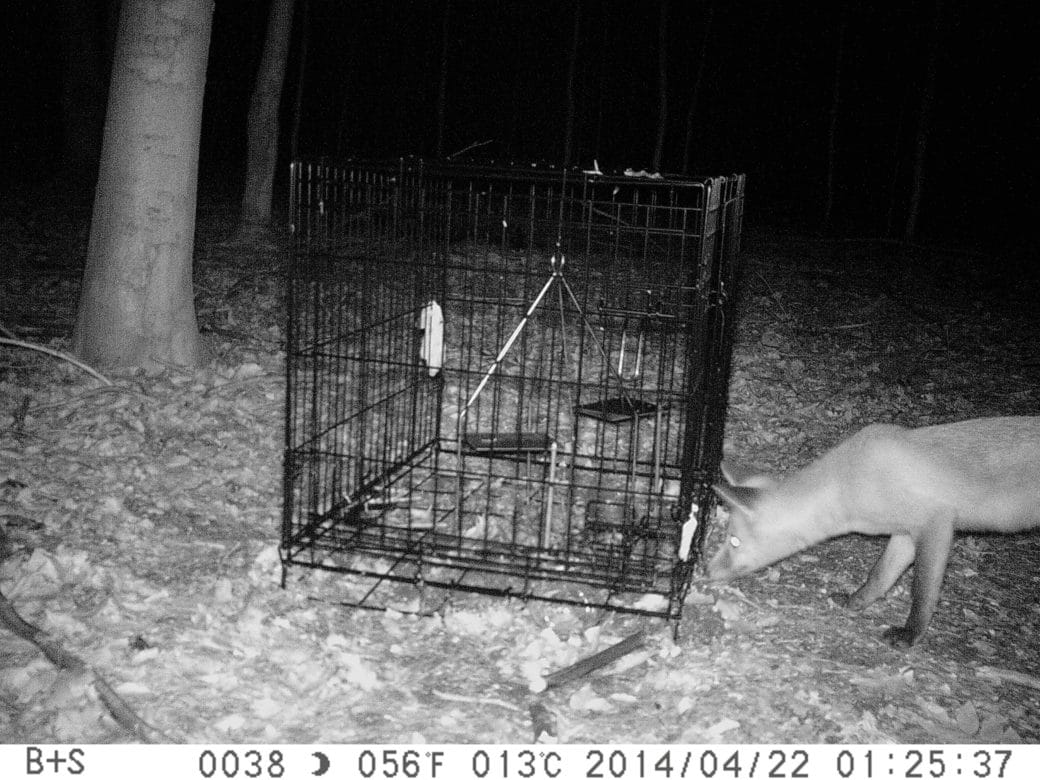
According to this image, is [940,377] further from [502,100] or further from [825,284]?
[502,100]

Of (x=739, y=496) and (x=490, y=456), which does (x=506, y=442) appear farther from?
(x=739, y=496)

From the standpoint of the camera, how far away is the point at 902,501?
5305 mm

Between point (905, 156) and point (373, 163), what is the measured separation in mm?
27769

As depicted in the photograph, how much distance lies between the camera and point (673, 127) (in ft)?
109

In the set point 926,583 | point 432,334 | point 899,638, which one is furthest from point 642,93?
point 899,638

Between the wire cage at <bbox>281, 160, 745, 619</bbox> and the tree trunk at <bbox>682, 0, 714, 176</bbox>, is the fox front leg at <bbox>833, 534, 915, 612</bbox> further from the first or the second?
the tree trunk at <bbox>682, 0, 714, 176</bbox>

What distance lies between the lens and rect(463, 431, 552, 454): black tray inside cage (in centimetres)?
599

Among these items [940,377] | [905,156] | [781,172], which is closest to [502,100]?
[781,172]

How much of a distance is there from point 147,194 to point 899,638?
5.88 meters

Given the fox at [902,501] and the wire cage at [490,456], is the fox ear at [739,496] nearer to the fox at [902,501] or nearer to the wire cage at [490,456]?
the fox at [902,501]

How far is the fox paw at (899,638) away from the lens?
201 inches

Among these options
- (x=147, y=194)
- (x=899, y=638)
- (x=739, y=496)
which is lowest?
(x=899, y=638)

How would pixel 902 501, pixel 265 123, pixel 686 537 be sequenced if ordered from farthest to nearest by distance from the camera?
pixel 265 123 → pixel 902 501 → pixel 686 537

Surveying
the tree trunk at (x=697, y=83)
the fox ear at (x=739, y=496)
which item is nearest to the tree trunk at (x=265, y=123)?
the fox ear at (x=739, y=496)
